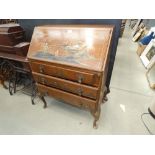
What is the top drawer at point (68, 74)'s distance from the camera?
4.01 feet

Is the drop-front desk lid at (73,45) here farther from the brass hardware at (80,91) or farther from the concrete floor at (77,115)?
the concrete floor at (77,115)

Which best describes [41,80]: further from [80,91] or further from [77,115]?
[77,115]

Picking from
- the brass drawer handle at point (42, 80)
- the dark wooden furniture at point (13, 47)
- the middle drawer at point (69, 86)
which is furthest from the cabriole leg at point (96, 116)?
the dark wooden furniture at point (13, 47)

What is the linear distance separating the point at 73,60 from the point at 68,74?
0.16 meters

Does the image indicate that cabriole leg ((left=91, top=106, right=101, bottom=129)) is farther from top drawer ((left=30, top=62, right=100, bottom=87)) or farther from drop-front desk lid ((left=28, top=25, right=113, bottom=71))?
drop-front desk lid ((left=28, top=25, right=113, bottom=71))

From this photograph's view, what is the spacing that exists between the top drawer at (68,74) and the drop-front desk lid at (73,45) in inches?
2.8

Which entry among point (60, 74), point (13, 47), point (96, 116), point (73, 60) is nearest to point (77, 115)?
point (96, 116)

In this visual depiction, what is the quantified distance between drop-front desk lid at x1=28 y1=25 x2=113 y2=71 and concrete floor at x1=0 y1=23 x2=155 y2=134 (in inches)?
36.5

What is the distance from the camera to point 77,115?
1.91 metres

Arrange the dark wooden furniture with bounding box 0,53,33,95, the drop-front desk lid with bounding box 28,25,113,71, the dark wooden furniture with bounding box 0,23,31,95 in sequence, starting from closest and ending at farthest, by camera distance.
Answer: the drop-front desk lid with bounding box 28,25,113,71
the dark wooden furniture with bounding box 0,23,31,95
the dark wooden furniture with bounding box 0,53,33,95

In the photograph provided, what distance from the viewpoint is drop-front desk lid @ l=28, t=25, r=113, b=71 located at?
1.21 metres

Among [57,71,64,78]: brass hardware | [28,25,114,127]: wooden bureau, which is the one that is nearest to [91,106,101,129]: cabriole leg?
[28,25,114,127]: wooden bureau
